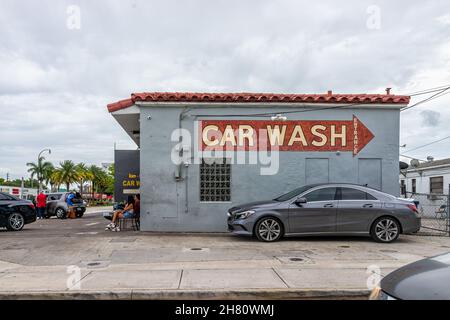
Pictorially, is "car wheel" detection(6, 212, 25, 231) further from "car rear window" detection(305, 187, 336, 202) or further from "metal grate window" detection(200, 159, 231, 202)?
"car rear window" detection(305, 187, 336, 202)

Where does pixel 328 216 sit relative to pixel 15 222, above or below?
above

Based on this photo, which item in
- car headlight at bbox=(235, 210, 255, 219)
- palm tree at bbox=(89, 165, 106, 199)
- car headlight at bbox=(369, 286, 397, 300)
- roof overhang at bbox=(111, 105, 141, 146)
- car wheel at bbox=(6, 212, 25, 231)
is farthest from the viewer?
palm tree at bbox=(89, 165, 106, 199)

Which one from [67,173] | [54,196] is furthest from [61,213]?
[67,173]

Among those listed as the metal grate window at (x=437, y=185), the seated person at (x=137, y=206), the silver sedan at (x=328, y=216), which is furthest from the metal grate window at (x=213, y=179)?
the metal grate window at (x=437, y=185)

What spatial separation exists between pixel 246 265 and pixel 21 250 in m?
5.31

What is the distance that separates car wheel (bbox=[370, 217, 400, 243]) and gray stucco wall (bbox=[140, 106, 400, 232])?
2.25 meters

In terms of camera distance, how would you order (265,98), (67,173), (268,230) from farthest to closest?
(67,173)
(265,98)
(268,230)

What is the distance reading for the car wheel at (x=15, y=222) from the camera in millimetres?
13812

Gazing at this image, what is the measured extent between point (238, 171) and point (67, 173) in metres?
60.7

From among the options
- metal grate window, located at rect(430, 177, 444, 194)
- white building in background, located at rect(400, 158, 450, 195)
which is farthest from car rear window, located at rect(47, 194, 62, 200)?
metal grate window, located at rect(430, 177, 444, 194)

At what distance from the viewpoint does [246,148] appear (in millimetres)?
12477

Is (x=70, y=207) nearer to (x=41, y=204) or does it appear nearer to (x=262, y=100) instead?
(x=41, y=204)

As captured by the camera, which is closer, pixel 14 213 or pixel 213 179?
pixel 213 179

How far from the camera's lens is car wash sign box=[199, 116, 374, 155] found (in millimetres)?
12445
